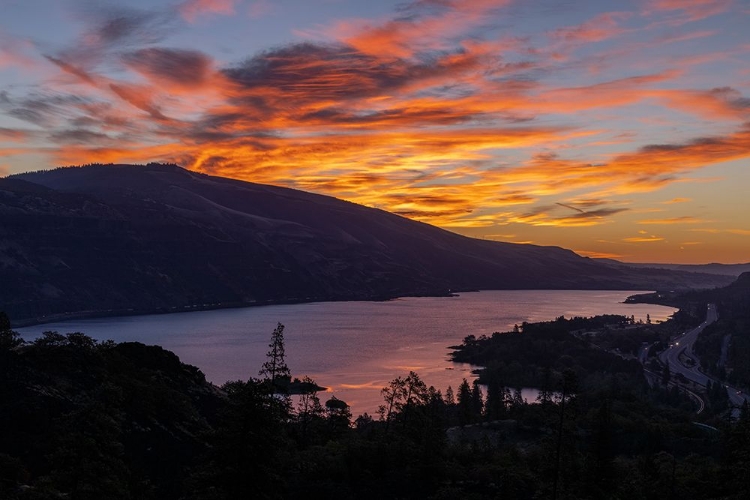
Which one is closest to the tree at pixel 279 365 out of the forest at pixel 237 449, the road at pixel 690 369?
the forest at pixel 237 449

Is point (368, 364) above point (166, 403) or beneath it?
beneath

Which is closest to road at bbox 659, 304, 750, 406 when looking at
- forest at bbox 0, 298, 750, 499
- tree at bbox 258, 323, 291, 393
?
forest at bbox 0, 298, 750, 499

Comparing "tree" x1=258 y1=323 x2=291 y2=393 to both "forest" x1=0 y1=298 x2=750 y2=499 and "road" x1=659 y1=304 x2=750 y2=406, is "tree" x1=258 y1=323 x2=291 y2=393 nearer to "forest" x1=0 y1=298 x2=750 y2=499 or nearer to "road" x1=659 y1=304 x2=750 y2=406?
"forest" x1=0 y1=298 x2=750 y2=499

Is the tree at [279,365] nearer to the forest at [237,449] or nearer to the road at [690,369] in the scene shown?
the forest at [237,449]

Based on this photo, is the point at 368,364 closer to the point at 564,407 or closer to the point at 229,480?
the point at 564,407

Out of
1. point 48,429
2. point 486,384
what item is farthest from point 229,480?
point 486,384

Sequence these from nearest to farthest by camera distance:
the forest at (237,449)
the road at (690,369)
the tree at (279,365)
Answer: the forest at (237,449)
the tree at (279,365)
the road at (690,369)

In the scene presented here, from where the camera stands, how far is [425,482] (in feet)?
141

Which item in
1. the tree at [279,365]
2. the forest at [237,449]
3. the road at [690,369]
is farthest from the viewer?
the road at [690,369]

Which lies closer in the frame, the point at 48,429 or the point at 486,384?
the point at 48,429

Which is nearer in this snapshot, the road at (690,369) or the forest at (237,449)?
the forest at (237,449)

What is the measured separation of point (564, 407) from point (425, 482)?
43.3 feet

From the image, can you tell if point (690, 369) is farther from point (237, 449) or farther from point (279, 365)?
point (237, 449)

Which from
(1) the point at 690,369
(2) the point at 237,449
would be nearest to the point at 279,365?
(2) the point at 237,449
